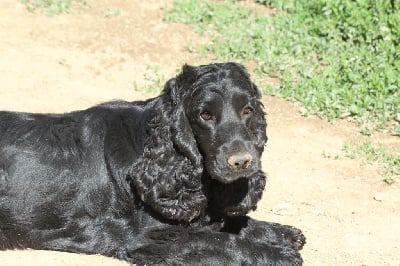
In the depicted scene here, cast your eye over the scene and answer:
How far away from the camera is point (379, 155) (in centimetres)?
927

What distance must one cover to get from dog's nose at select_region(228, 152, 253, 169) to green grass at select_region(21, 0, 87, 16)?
7.85m

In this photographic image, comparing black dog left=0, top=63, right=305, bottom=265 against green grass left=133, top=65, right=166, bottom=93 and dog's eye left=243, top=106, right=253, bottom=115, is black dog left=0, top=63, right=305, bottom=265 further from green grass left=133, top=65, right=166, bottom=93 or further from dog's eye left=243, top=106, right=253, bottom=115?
green grass left=133, top=65, right=166, bottom=93

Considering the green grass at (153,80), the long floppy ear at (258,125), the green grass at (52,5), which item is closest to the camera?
the long floppy ear at (258,125)

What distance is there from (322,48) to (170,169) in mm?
5972

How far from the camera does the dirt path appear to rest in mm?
7348

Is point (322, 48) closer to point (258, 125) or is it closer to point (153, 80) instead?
point (153, 80)

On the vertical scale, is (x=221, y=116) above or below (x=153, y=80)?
above

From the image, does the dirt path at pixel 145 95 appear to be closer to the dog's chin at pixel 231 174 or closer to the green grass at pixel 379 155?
the green grass at pixel 379 155

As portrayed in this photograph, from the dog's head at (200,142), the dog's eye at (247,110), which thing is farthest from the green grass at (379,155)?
the dog's eye at (247,110)

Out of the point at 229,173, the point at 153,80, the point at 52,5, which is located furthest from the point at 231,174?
the point at 52,5

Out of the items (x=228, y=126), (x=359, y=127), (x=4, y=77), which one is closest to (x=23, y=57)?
(x=4, y=77)

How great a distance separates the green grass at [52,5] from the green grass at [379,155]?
6.07m

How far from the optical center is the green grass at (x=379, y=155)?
888 centimetres

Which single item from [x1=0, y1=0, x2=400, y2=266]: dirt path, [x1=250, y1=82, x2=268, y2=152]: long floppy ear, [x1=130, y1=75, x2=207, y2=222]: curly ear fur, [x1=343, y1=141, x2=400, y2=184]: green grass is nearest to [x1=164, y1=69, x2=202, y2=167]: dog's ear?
[x1=130, y1=75, x2=207, y2=222]: curly ear fur
